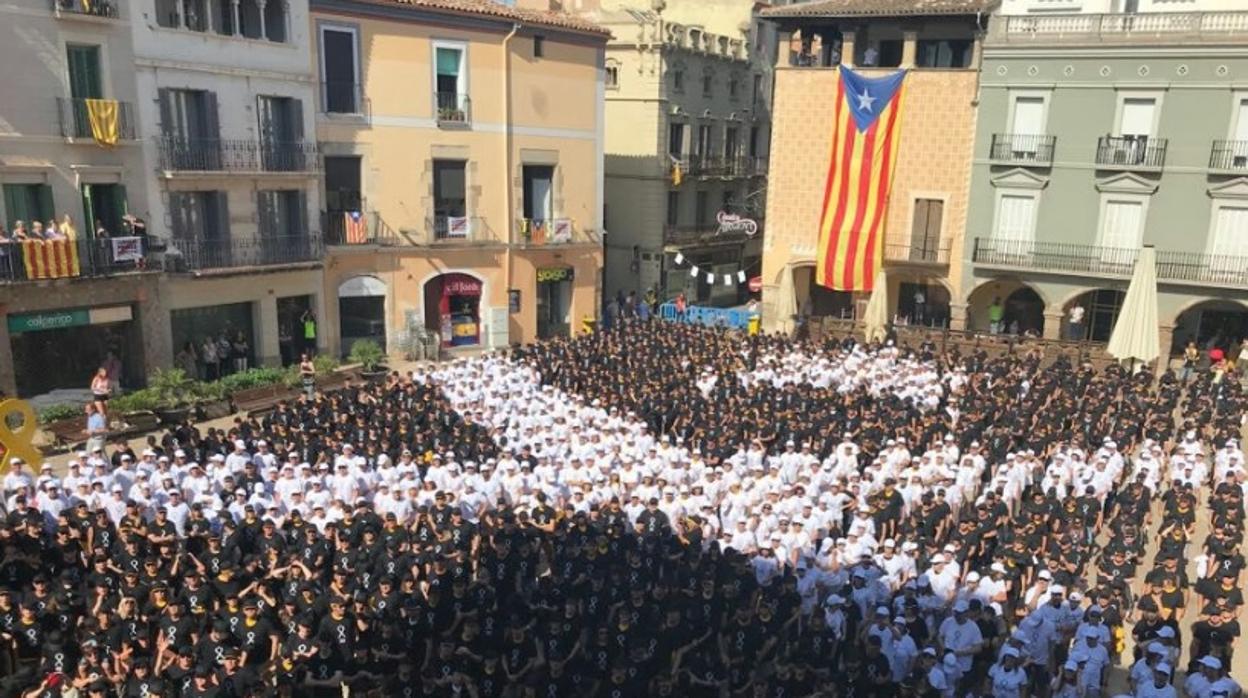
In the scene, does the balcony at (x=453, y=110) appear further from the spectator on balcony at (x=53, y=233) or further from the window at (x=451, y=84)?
the spectator on balcony at (x=53, y=233)

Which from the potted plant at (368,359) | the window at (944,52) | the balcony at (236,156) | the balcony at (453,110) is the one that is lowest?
the potted plant at (368,359)

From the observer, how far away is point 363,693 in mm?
12344

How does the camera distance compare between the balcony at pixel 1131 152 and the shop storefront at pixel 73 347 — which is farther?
the balcony at pixel 1131 152

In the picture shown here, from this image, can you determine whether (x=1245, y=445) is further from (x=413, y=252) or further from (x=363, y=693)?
(x=413, y=252)

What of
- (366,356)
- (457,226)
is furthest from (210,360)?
(457,226)

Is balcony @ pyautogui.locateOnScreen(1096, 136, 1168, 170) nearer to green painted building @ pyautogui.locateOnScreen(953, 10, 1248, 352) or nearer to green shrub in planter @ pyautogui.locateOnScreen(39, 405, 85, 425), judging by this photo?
green painted building @ pyautogui.locateOnScreen(953, 10, 1248, 352)

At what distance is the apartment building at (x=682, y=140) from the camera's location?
144 ft

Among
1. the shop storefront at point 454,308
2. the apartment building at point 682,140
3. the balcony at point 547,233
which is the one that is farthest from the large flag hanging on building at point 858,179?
the shop storefront at point 454,308

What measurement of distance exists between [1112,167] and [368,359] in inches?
993

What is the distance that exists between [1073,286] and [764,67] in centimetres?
2362

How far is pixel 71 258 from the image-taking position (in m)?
25.3

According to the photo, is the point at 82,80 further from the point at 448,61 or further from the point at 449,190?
the point at 449,190

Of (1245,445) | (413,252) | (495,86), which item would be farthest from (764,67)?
(1245,445)

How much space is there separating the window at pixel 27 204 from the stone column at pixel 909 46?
2782cm
